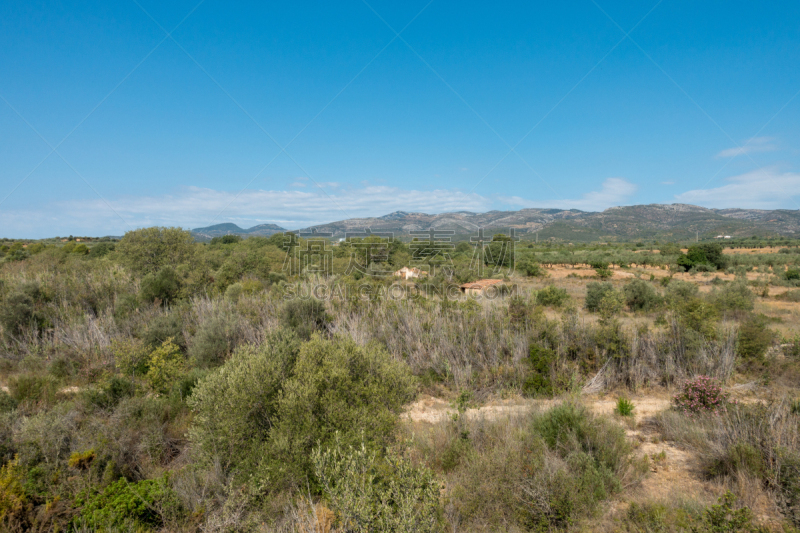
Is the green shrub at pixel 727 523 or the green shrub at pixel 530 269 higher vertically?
the green shrub at pixel 727 523

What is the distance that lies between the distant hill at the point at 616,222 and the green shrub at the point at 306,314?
64.8 metres

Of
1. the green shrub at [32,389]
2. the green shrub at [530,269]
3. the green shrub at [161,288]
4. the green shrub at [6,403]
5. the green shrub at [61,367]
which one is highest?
the green shrub at [161,288]

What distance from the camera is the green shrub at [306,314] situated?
35.1 feet

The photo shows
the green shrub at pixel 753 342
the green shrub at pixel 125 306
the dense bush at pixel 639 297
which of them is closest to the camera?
the green shrub at pixel 753 342

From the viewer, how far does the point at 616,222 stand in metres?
97.5

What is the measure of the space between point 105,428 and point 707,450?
9122mm

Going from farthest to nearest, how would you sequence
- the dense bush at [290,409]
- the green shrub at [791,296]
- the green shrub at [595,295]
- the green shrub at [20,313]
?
the green shrub at [791,296] → the green shrub at [595,295] → the green shrub at [20,313] → the dense bush at [290,409]

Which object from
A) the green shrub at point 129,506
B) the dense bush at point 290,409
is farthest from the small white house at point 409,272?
the green shrub at point 129,506

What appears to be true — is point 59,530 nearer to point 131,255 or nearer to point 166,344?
point 166,344

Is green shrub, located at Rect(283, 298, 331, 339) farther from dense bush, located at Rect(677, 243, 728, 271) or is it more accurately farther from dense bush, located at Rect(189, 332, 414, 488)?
dense bush, located at Rect(677, 243, 728, 271)

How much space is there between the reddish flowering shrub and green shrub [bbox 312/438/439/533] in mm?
5744

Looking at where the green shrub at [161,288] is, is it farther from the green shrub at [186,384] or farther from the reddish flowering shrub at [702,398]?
the reddish flowering shrub at [702,398]

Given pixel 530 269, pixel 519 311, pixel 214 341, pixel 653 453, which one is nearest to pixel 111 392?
pixel 214 341

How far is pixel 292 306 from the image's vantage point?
36.2 ft
